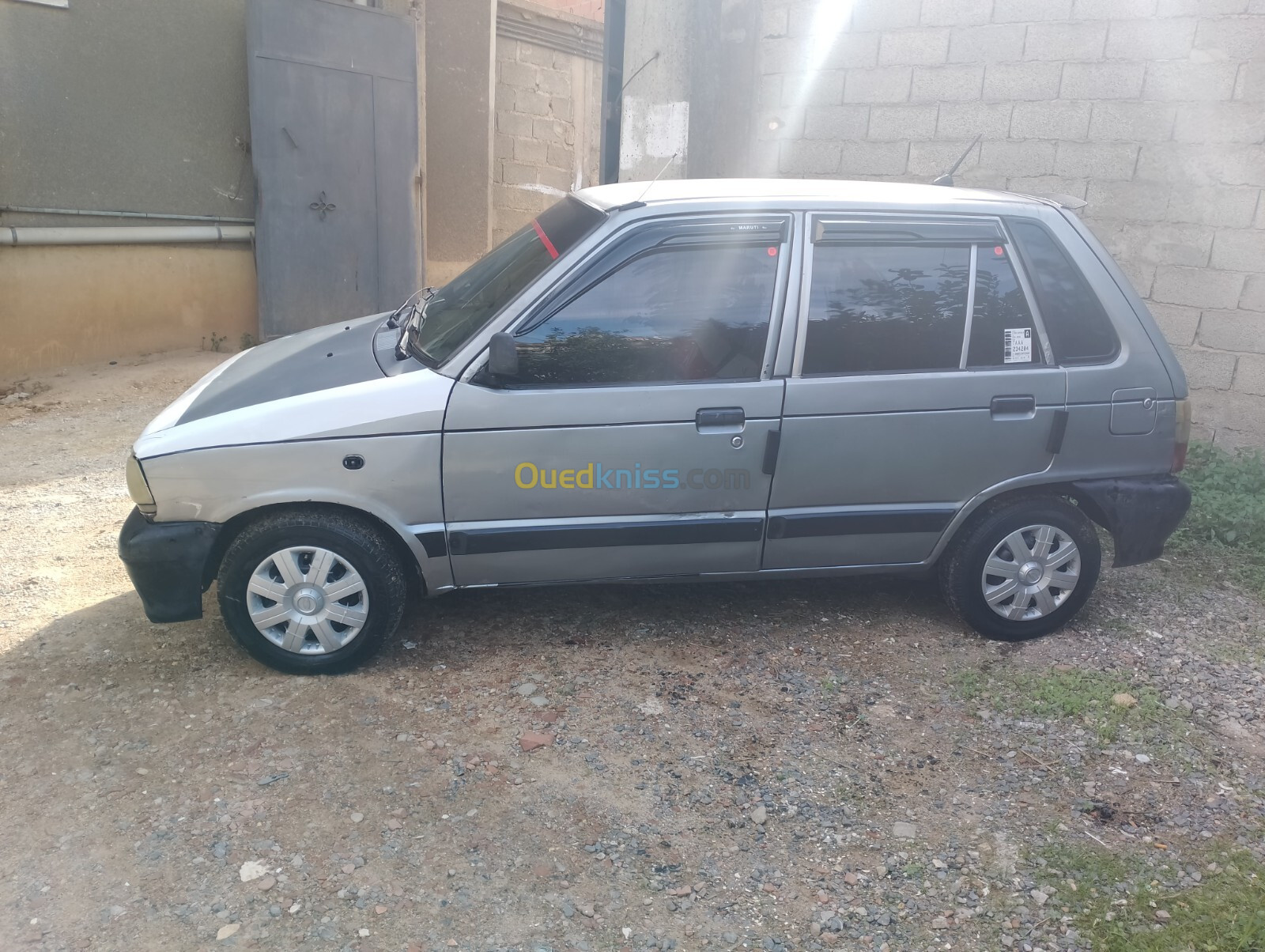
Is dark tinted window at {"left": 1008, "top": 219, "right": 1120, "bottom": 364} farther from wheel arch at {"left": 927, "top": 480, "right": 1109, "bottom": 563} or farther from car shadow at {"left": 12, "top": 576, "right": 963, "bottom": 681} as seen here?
car shadow at {"left": 12, "top": 576, "right": 963, "bottom": 681}

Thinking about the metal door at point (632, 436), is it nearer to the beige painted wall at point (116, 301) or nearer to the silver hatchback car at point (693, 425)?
the silver hatchback car at point (693, 425)

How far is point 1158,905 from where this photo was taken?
9.04ft

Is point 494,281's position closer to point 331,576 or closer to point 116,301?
point 331,576

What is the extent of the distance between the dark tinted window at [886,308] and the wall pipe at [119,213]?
6.46m

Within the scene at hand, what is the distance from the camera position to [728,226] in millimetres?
3678

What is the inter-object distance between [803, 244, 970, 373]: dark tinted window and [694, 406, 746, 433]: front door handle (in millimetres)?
323

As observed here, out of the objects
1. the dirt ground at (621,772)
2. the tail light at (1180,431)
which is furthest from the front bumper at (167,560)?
the tail light at (1180,431)

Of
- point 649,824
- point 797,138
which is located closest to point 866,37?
point 797,138

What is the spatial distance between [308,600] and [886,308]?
2408 mm

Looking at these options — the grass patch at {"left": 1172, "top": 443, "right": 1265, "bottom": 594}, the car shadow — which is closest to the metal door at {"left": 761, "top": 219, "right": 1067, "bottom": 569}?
the car shadow

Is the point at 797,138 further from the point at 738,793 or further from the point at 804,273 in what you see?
the point at 738,793

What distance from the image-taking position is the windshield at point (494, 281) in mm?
3654

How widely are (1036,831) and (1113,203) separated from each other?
4656 millimetres

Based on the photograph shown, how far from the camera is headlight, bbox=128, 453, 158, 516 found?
Answer: 3.44 m
